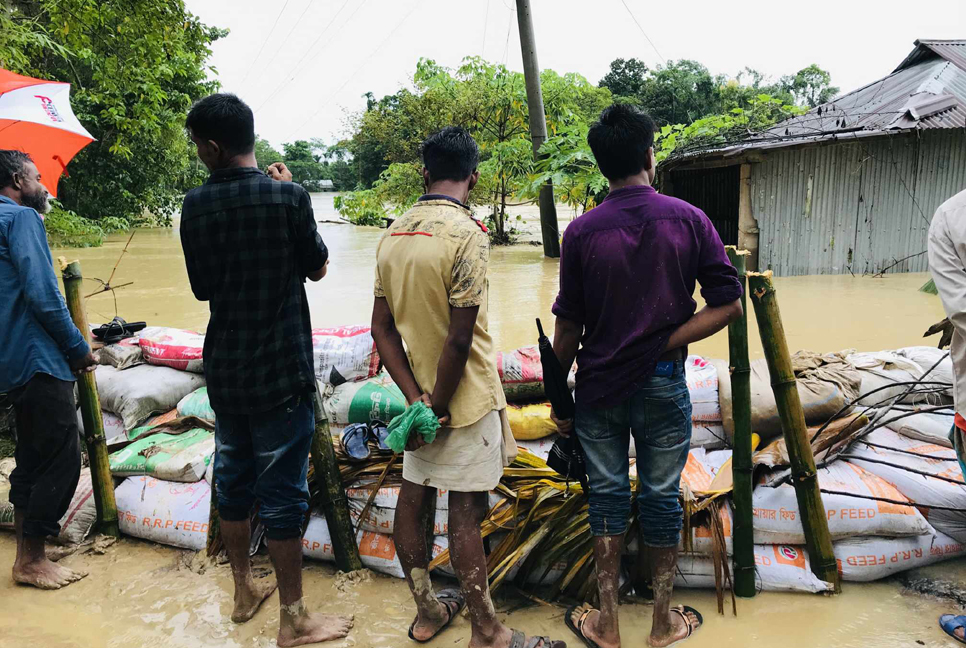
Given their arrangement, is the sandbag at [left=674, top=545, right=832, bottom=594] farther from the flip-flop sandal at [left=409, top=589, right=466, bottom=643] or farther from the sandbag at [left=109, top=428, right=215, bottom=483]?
the sandbag at [left=109, top=428, right=215, bottom=483]

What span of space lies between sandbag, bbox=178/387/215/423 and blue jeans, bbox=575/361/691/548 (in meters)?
1.98

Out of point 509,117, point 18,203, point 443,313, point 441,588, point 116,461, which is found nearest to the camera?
point 443,313

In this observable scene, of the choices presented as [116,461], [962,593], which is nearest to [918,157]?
[962,593]

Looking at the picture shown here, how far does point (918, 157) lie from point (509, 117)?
7302mm

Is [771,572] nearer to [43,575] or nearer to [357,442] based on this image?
[357,442]

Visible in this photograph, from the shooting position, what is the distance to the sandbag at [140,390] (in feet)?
10.6

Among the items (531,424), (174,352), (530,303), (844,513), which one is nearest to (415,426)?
(531,424)

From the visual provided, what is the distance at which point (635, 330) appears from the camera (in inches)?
71.4

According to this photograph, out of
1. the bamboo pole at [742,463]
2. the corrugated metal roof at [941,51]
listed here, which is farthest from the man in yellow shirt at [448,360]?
the corrugated metal roof at [941,51]

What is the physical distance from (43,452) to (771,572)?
2.64 m

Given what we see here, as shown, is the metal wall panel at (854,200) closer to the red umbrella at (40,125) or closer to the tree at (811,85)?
the red umbrella at (40,125)

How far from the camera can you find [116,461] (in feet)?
9.47

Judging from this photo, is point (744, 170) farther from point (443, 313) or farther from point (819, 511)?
point (443, 313)

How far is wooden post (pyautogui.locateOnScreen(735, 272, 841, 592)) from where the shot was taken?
7.13ft
